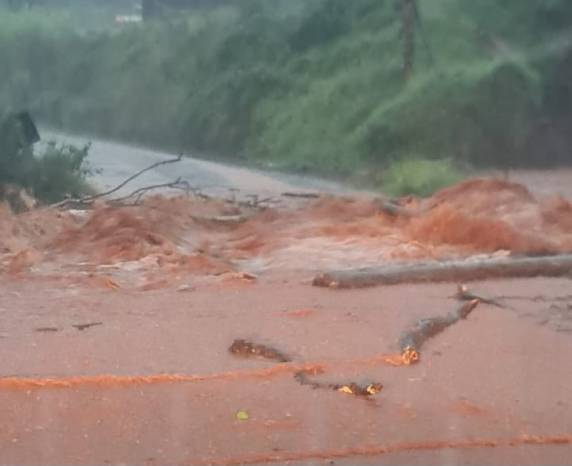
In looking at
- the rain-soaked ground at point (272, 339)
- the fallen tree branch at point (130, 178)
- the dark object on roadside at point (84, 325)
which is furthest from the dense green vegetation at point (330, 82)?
the dark object on roadside at point (84, 325)

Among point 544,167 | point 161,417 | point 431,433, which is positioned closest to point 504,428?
point 431,433

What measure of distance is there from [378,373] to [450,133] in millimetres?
8045

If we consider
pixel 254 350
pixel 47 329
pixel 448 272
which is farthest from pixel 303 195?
pixel 254 350

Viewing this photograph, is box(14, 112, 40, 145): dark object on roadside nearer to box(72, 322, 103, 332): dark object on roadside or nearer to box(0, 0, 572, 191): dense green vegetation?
box(0, 0, 572, 191): dense green vegetation

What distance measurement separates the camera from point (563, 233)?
12.9 meters

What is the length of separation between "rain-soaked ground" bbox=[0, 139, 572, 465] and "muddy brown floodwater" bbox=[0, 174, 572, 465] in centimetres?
2

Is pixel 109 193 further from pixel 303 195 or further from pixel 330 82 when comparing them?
pixel 330 82

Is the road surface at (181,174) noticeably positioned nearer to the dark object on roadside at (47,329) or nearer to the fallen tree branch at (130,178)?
Answer: the fallen tree branch at (130,178)

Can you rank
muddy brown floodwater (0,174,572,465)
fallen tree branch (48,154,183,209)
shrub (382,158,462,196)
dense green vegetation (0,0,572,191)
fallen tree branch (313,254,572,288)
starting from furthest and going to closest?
shrub (382,158,462,196) < dense green vegetation (0,0,572,191) < fallen tree branch (48,154,183,209) < fallen tree branch (313,254,572,288) < muddy brown floodwater (0,174,572,465)

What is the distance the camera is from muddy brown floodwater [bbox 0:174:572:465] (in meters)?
6.36

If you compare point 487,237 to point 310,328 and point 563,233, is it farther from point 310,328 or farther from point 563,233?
point 310,328

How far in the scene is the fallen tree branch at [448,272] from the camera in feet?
34.9

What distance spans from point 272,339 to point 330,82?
729 cm

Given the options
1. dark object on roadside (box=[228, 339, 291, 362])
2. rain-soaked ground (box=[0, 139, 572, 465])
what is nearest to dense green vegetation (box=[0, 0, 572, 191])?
rain-soaked ground (box=[0, 139, 572, 465])
